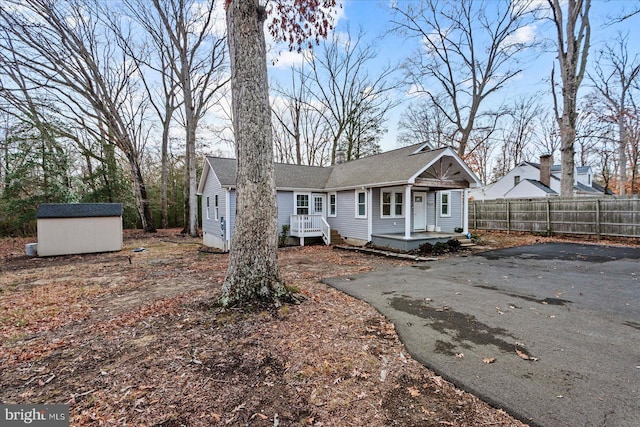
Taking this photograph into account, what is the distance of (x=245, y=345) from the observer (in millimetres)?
3426

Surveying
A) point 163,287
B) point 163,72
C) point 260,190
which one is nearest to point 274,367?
point 260,190

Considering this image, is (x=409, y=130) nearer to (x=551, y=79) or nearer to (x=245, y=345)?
(x=551, y=79)

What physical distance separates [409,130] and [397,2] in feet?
36.1

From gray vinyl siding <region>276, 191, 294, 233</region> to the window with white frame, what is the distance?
433 cm

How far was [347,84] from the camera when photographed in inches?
907

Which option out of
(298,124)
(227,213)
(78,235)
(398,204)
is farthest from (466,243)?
(298,124)

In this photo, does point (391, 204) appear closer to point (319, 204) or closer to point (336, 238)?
point (336, 238)

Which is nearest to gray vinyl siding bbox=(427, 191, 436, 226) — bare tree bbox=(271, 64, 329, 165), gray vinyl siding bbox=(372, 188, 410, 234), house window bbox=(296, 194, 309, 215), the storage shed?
gray vinyl siding bbox=(372, 188, 410, 234)

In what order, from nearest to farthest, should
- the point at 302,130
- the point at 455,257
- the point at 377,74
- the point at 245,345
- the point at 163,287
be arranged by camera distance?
the point at 245,345
the point at 163,287
the point at 455,257
the point at 377,74
the point at 302,130

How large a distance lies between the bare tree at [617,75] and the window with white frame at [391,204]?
14746 mm

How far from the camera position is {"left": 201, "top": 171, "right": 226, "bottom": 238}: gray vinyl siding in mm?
13086

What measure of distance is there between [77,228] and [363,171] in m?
12.5

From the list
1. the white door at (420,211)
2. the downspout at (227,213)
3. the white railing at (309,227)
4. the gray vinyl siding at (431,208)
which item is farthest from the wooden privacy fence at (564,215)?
the downspout at (227,213)

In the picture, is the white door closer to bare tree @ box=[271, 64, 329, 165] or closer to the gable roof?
the gable roof
